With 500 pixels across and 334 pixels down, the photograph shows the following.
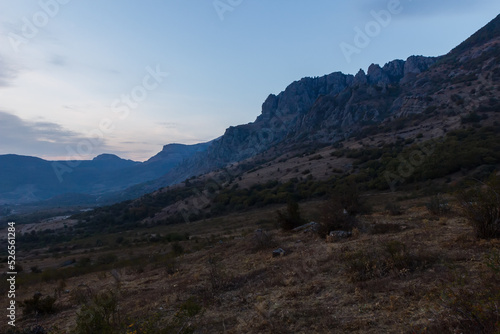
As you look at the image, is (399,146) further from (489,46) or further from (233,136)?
(233,136)

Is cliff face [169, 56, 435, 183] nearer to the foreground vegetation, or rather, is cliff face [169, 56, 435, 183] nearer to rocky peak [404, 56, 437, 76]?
rocky peak [404, 56, 437, 76]

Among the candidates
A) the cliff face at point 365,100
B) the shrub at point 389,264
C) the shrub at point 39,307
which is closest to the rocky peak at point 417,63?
the cliff face at point 365,100

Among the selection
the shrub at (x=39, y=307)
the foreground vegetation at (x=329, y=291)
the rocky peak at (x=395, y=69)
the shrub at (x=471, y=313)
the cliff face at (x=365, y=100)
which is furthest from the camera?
the rocky peak at (x=395, y=69)

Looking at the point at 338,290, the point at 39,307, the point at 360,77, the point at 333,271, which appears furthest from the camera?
the point at 360,77

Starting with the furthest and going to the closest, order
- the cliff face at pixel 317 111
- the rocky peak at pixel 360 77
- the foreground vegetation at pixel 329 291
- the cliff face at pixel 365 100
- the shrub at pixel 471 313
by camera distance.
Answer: the rocky peak at pixel 360 77, the cliff face at pixel 317 111, the cliff face at pixel 365 100, the foreground vegetation at pixel 329 291, the shrub at pixel 471 313

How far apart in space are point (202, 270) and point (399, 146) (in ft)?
136

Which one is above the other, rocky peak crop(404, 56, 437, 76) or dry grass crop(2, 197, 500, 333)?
rocky peak crop(404, 56, 437, 76)

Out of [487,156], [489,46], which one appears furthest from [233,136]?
[487,156]

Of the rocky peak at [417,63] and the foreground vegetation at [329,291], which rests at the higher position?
the rocky peak at [417,63]

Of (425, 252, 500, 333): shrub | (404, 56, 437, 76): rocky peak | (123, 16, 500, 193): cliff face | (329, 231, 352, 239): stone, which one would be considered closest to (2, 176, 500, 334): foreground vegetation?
(425, 252, 500, 333): shrub

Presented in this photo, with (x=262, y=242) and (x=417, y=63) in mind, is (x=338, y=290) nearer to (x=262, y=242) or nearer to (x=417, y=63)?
(x=262, y=242)

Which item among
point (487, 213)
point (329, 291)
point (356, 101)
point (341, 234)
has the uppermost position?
point (356, 101)

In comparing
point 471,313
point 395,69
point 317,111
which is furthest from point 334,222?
point 395,69

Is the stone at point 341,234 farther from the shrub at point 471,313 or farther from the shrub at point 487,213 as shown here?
the shrub at point 471,313
